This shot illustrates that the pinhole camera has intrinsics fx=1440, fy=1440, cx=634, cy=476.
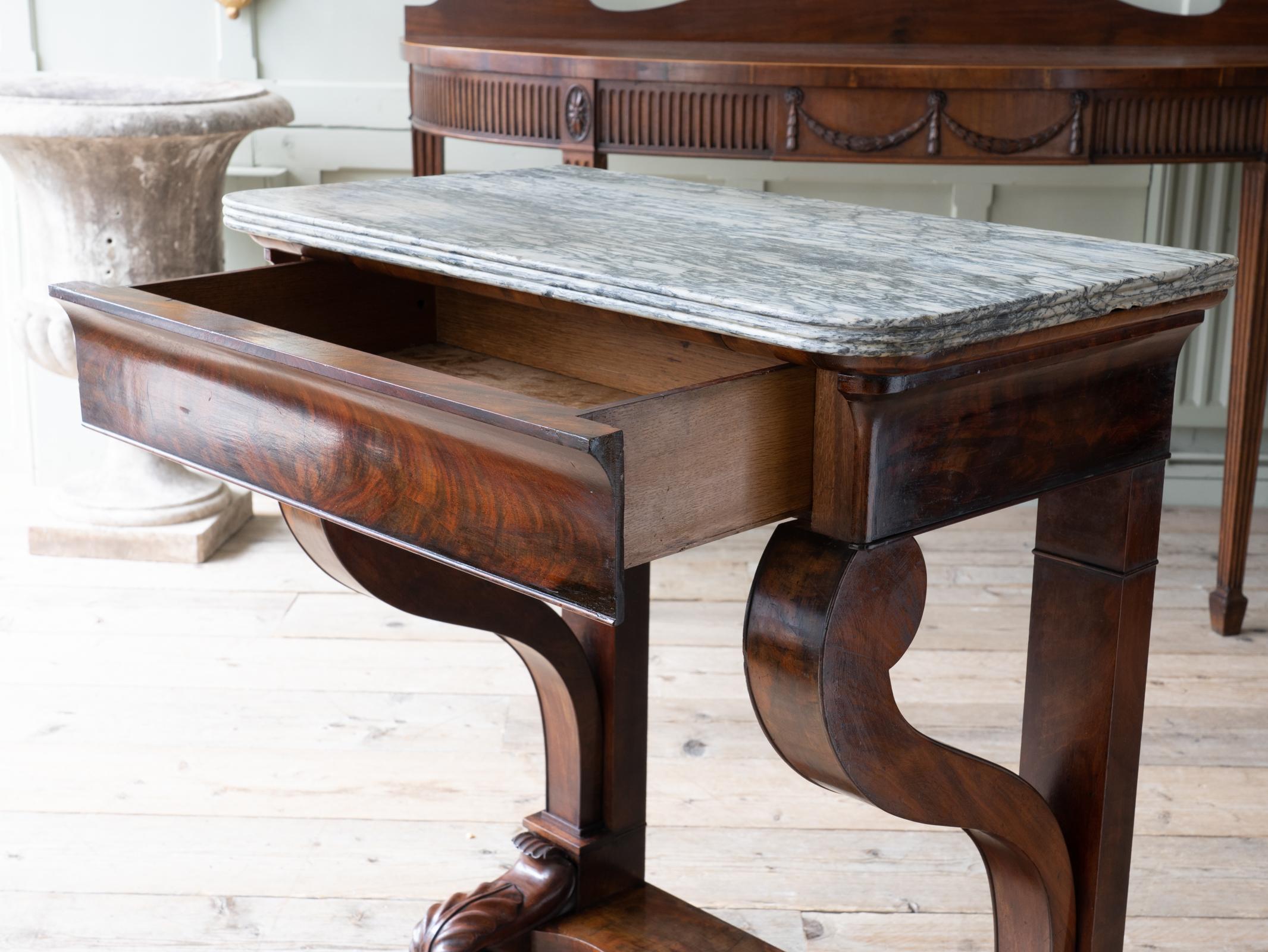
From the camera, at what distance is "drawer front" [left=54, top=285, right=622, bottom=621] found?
720mm

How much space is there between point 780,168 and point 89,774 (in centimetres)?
166

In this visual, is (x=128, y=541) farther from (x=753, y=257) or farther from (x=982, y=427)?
(x=982, y=427)

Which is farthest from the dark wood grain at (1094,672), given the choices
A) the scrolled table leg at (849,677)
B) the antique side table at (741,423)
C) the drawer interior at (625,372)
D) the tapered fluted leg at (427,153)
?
the tapered fluted leg at (427,153)

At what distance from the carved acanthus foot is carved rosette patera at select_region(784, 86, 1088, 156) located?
1031mm

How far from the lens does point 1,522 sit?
2.66m

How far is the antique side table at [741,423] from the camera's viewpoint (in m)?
0.76

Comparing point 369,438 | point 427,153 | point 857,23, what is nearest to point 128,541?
point 427,153

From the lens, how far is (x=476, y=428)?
29.5 inches

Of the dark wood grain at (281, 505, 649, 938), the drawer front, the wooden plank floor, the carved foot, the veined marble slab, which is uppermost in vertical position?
the veined marble slab

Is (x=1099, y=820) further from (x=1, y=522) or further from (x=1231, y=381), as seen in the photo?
(x=1, y=522)

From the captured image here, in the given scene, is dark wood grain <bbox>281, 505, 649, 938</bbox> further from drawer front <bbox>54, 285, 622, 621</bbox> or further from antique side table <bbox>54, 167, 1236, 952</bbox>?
drawer front <bbox>54, 285, 622, 621</bbox>

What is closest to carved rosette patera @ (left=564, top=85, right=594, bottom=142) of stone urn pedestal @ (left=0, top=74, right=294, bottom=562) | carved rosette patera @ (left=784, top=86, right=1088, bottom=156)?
carved rosette patera @ (left=784, top=86, right=1088, bottom=156)

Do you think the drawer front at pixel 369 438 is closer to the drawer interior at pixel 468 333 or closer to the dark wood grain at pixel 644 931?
the drawer interior at pixel 468 333

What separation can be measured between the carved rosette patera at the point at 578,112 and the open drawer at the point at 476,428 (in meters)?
0.91
